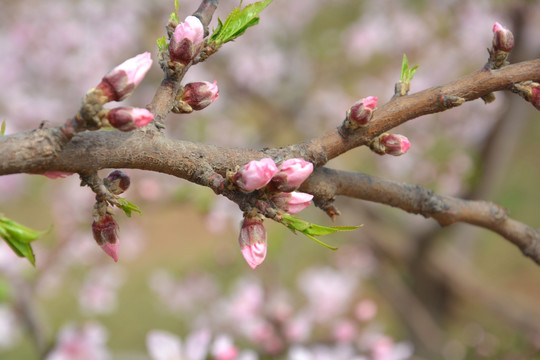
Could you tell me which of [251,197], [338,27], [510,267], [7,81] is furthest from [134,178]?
[510,267]

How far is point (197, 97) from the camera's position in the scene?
1.03 metres

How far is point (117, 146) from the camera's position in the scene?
0.83 m

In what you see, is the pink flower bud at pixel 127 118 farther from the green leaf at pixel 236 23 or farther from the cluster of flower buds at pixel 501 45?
the cluster of flower buds at pixel 501 45

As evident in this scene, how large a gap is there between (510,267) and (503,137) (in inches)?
167

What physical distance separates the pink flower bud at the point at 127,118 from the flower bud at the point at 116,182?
0.15m

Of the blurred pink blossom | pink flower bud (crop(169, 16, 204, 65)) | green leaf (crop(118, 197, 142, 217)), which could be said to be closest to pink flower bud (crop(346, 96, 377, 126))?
pink flower bud (crop(169, 16, 204, 65))

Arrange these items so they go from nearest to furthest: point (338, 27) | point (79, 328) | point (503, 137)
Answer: point (79, 328)
point (503, 137)
point (338, 27)

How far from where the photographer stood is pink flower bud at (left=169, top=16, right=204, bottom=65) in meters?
0.98

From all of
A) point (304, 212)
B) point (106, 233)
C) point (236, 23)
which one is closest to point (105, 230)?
point (106, 233)

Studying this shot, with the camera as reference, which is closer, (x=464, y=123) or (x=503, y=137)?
(x=503, y=137)

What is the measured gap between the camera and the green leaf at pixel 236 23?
1.01 meters

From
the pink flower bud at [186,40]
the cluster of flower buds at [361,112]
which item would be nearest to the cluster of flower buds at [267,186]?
the cluster of flower buds at [361,112]

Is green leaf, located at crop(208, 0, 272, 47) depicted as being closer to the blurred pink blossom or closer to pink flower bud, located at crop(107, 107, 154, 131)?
pink flower bud, located at crop(107, 107, 154, 131)

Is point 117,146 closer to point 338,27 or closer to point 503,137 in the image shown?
point 503,137
